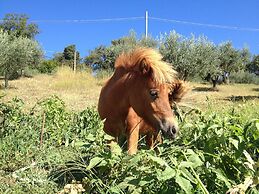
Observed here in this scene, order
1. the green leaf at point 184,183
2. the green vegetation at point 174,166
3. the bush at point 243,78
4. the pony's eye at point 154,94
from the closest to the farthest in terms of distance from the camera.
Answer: the green leaf at point 184,183 < the green vegetation at point 174,166 < the pony's eye at point 154,94 < the bush at point 243,78

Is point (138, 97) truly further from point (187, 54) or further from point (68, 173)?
point (187, 54)

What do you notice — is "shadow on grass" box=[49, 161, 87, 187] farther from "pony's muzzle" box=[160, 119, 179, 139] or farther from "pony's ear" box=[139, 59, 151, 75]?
"pony's ear" box=[139, 59, 151, 75]

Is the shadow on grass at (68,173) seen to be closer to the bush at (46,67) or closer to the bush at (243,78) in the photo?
the bush at (46,67)

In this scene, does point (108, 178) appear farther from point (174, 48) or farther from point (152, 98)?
A: point (174, 48)

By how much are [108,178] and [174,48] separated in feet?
86.4

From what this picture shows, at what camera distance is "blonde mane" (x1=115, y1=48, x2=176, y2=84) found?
12.7 feet

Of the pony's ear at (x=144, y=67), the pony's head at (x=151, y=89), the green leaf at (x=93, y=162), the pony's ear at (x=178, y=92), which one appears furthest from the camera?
the pony's ear at (x=178, y=92)

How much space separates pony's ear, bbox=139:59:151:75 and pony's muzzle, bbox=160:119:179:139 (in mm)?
685

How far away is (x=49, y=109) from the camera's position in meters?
5.53

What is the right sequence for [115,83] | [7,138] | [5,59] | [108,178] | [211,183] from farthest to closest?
1. [5,59]
2. [115,83]
3. [7,138]
4. [108,178]
5. [211,183]

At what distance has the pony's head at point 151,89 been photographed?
3660 mm

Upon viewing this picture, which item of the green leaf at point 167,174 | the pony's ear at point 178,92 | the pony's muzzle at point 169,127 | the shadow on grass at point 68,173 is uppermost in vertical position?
the pony's ear at point 178,92

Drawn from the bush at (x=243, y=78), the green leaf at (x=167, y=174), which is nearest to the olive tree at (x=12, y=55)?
the green leaf at (x=167, y=174)

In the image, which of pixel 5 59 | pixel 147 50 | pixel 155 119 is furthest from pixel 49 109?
pixel 5 59
